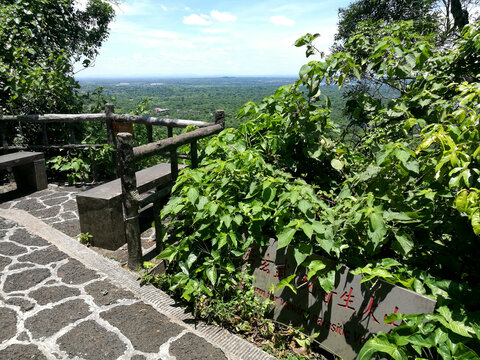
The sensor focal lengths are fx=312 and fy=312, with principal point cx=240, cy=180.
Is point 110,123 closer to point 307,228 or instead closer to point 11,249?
point 11,249

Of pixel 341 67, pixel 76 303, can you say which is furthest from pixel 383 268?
pixel 76 303

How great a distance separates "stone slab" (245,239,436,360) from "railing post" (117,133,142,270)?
1.12 m

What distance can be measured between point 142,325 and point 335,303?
1.54 metres

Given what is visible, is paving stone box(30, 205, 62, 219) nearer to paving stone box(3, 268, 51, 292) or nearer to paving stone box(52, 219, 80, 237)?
paving stone box(52, 219, 80, 237)

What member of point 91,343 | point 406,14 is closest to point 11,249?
point 91,343

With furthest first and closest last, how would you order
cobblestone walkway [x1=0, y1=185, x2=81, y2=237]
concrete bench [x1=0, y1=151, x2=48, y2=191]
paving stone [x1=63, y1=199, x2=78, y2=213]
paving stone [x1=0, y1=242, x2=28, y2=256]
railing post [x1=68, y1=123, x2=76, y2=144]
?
railing post [x1=68, y1=123, x2=76, y2=144], concrete bench [x1=0, y1=151, x2=48, y2=191], paving stone [x1=63, y1=199, x2=78, y2=213], cobblestone walkway [x1=0, y1=185, x2=81, y2=237], paving stone [x1=0, y1=242, x2=28, y2=256]

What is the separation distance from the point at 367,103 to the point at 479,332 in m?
2.62

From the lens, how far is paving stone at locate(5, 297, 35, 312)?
8.73 feet

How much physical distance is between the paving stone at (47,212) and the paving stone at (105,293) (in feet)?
6.91

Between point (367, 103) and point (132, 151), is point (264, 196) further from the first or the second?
point (367, 103)

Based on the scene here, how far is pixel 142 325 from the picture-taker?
254 centimetres

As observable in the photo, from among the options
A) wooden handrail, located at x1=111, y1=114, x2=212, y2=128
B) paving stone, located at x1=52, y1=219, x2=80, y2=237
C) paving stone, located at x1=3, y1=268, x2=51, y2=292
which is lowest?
paving stone, located at x1=3, y1=268, x2=51, y2=292

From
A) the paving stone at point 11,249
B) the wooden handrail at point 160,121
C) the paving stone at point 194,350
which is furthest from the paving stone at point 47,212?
the paving stone at point 194,350

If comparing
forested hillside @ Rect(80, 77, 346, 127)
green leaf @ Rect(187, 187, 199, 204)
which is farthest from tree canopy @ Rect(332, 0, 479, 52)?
green leaf @ Rect(187, 187, 199, 204)
